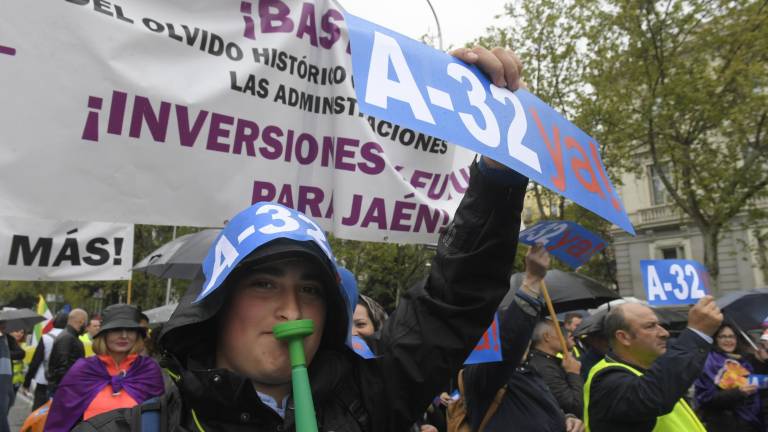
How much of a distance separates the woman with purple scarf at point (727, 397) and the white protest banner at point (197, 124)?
364 cm

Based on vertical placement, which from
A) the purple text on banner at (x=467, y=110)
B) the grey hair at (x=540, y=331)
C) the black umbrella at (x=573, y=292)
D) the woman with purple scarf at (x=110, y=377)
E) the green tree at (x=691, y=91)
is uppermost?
the green tree at (x=691, y=91)

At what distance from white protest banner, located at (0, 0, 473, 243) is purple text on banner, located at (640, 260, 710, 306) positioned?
11.2 ft

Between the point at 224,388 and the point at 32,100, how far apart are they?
1442 mm

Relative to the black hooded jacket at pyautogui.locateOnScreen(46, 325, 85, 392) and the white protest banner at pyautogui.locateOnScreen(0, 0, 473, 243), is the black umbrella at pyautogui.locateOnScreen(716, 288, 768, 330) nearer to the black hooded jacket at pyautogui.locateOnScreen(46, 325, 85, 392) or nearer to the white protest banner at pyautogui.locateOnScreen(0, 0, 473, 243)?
the white protest banner at pyautogui.locateOnScreen(0, 0, 473, 243)

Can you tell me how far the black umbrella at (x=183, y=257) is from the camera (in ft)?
19.6

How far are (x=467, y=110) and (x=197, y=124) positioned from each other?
144cm

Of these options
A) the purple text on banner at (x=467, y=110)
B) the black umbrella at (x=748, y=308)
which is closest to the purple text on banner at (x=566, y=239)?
the purple text on banner at (x=467, y=110)

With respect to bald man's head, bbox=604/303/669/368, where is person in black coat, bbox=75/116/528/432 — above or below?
above

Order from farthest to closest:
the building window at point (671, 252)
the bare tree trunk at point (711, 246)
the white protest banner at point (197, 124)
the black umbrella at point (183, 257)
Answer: the building window at point (671, 252) < the bare tree trunk at point (711, 246) < the black umbrella at point (183, 257) < the white protest banner at point (197, 124)

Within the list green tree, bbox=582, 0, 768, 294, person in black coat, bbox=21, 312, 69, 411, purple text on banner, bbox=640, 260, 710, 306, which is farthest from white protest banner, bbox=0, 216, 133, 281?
green tree, bbox=582, 0, 768, 294

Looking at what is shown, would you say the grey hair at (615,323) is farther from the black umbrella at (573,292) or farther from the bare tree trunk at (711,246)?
the bare tree trunk at (711,246)

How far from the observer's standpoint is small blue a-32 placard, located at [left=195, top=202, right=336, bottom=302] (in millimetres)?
1460

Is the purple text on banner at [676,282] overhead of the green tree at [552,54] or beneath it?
beneath

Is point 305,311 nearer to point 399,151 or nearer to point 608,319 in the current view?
point 399,151
